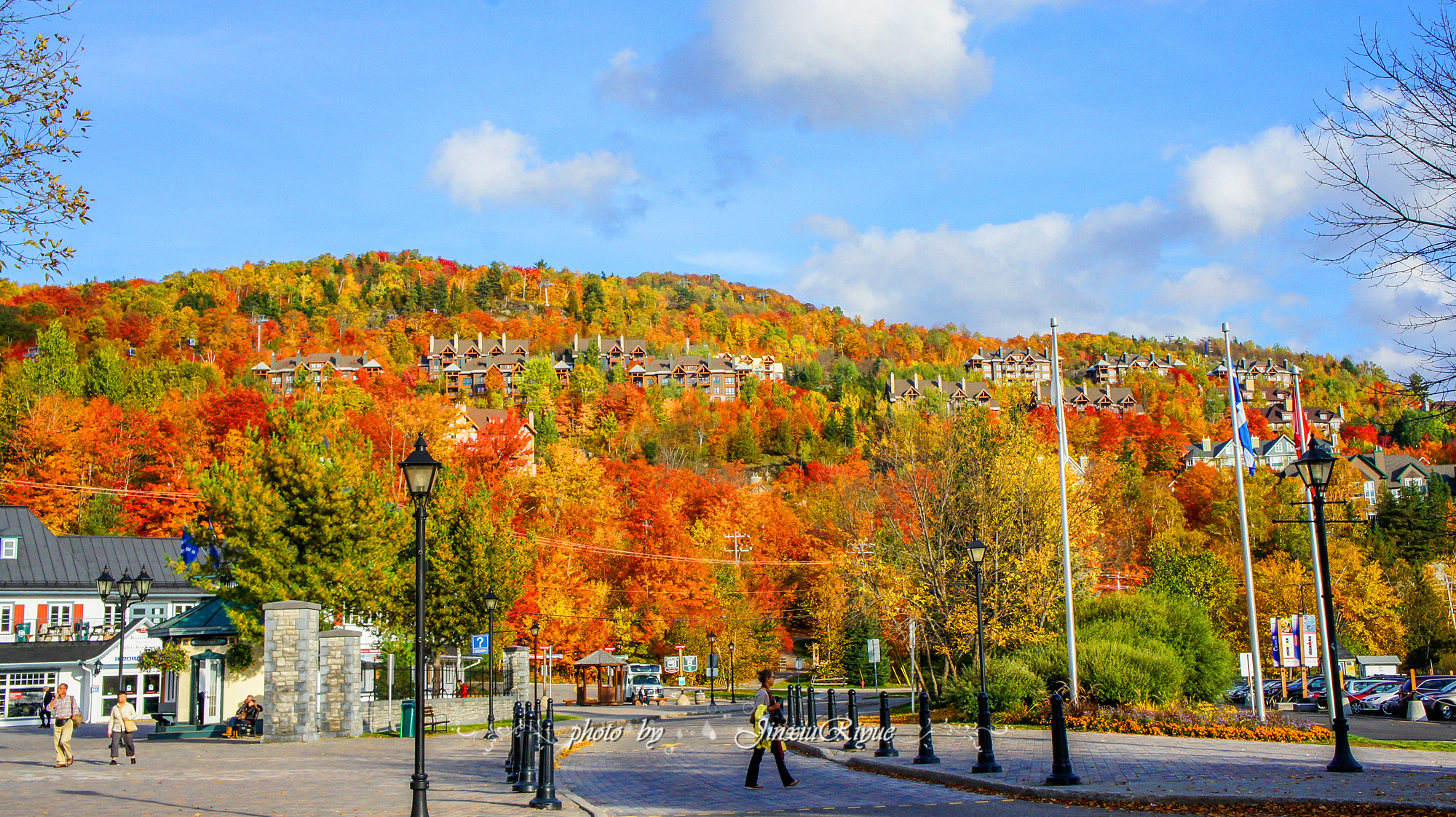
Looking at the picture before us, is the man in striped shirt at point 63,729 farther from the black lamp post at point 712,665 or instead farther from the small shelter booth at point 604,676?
the black lamp post at point 712,665

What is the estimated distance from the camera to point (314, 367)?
140 meters

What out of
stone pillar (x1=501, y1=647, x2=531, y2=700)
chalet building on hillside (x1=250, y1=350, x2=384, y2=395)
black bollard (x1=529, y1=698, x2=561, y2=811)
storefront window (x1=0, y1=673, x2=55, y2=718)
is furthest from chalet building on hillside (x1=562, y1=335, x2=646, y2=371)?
black bollard (x1=529, y1=698, x2=561, y2=811)

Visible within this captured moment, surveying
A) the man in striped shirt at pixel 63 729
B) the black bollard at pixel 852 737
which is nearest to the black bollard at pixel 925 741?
the black bollard at pixel 852 737

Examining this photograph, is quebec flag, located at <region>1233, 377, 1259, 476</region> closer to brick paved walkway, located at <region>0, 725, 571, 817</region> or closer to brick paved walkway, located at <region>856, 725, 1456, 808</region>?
brick paved walkway, located at <region>856, 725, 1456, 808</region>

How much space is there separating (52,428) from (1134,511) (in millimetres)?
77983

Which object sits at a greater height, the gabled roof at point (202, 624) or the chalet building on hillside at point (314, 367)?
the chalet building on hillside at point (314, 367)

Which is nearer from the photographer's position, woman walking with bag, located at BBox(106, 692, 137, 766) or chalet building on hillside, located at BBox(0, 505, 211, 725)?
woman walking with bag, located at BBox(106, 692, 137, 766)

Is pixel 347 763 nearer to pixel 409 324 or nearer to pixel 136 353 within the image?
pixel 136 353

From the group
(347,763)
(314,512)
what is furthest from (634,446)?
(347,763)

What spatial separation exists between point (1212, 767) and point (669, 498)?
58.6 metres

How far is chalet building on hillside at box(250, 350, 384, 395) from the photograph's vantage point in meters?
130

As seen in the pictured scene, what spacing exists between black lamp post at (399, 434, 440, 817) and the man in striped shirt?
10.6 metres

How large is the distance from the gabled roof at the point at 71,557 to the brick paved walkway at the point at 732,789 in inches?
1621

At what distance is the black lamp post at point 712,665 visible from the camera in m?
49.7
